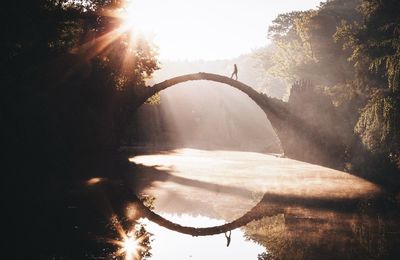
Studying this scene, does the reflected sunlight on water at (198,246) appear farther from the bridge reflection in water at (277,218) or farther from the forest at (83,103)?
the forest at (83,103)

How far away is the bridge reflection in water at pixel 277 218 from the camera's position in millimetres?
5547

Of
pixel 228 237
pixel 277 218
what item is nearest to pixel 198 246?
pixel 228 237

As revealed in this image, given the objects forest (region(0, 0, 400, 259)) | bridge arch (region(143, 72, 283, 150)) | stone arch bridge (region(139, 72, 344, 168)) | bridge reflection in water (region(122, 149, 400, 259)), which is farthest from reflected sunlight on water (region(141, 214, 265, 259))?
bridge arch (region(143, 72, 283, 150))

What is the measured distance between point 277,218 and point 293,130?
2303 cm

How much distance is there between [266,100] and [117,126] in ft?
36.1

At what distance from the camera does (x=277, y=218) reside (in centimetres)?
754

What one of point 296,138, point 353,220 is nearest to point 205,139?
point 296,138

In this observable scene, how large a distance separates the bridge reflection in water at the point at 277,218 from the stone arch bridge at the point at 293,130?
1328 cm

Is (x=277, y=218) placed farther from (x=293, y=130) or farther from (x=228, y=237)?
(x=293, y=130)

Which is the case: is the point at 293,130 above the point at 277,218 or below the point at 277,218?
above

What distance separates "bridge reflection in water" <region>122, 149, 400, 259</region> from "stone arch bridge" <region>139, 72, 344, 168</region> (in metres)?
13.3

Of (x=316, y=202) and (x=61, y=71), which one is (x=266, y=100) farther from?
(x=316, y=202)

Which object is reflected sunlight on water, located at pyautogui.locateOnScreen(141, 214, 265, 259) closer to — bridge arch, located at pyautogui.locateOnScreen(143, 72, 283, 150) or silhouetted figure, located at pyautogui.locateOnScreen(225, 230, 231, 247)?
silhouetted figure, located at pyautogui.locateOnScreen(225, 230, 231, 247)

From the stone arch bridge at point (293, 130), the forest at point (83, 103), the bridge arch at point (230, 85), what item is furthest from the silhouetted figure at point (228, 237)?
the bridge arch at point (230, 85)
